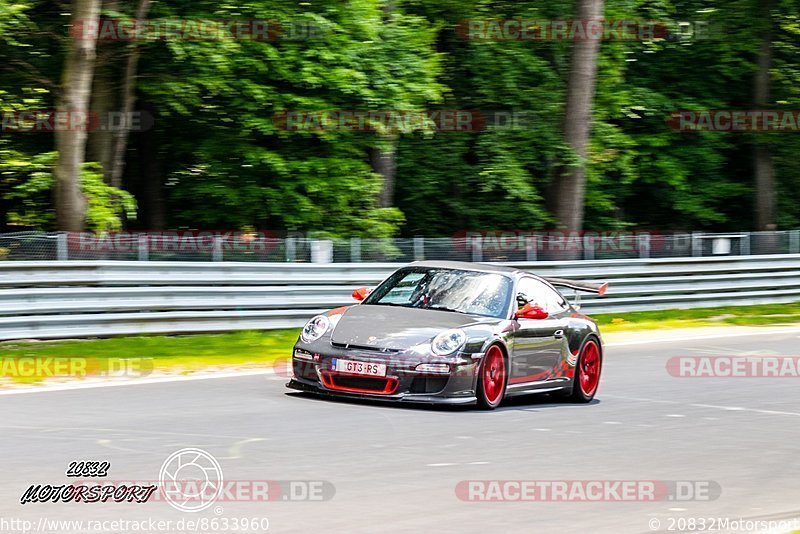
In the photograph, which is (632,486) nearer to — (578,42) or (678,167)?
(578,42)

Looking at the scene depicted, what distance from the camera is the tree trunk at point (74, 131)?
16922 mm

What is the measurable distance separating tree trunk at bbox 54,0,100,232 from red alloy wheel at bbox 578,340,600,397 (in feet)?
24.9

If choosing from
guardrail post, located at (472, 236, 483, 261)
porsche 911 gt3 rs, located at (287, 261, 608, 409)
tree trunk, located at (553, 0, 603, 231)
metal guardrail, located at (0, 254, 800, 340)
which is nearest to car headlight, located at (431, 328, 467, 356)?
porsche 911 gt3 rs, located at (287, 261, 608, 409)

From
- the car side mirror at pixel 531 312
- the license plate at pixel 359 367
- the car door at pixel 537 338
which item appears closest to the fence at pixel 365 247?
the license plate at pixel 359 367

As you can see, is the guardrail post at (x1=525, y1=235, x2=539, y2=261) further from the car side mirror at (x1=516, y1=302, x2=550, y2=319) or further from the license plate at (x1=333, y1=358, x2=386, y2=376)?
the license plate at (x1=333, y1=358, x2=386, y2=376)

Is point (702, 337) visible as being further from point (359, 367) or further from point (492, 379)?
point (359, 367)

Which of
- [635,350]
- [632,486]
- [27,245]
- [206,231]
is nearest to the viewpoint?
[632,486]

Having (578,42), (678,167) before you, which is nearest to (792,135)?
(678,167)

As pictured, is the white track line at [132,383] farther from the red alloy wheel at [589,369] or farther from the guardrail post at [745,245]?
the guardrail post at [745,245]

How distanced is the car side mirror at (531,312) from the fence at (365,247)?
20.5 feet

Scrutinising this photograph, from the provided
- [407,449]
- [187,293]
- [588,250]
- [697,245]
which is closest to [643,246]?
[588,250]

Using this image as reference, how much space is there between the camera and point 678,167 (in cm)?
3031

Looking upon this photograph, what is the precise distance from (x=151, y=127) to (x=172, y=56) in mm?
1974

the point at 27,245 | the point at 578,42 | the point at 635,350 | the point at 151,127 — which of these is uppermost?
the point at 578,42
